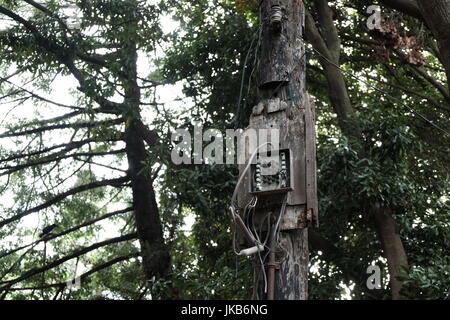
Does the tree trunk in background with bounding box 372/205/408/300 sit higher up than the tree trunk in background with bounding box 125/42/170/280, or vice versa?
the tree trunk in background with bounding box 125/42/170/280

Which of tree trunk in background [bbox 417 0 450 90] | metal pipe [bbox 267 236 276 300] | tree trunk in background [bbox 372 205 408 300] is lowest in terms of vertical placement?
metal pipe [bbox 267 236 276 300]

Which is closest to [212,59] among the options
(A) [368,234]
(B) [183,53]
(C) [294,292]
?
(B) [183,53]

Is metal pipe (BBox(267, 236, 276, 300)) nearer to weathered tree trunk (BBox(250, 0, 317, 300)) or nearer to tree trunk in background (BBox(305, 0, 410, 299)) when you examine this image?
weathered tree trunk (BBox(250, 0, 317, 300))

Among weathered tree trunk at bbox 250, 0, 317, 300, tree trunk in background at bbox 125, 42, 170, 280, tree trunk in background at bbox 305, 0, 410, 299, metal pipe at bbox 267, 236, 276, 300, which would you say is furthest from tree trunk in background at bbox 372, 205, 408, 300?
tree trunk in background at bbox 125, 42, 170, 280

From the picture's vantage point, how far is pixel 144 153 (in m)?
11.4

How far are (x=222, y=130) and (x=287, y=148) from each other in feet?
13.5

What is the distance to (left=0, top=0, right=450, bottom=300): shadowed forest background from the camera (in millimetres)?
7227

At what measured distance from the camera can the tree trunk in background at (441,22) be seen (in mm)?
4281

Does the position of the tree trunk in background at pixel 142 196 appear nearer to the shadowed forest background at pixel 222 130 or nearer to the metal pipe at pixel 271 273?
the shadowed forest background at pixel 222 130

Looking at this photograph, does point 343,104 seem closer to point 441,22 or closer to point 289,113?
point 441,22

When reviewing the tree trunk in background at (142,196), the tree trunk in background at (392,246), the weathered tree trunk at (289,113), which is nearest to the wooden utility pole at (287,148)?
the weathered tree trunk at (289,113)

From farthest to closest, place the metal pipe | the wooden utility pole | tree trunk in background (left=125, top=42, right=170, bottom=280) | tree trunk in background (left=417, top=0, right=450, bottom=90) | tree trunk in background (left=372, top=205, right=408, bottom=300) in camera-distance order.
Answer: tree trunk in background (left=125, top=42, right=170, bottom=280)
tree trunk in background (left=372, top=205, right=408, bottom=300)
tree trunk in background (left=417, top=0, right=450, bottom=90)
the wooden utility pole
the metal pipe

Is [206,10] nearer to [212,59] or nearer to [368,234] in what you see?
[212,59]
